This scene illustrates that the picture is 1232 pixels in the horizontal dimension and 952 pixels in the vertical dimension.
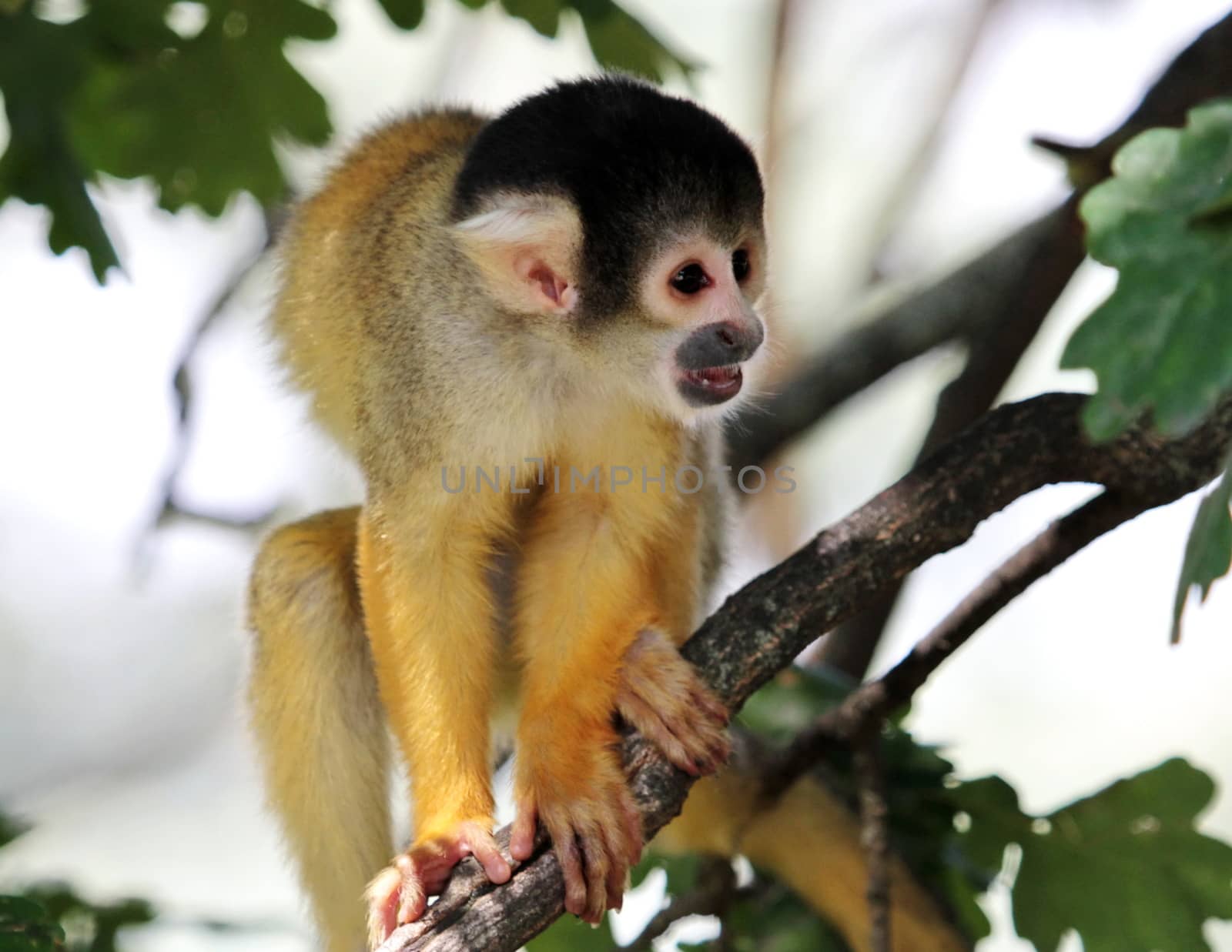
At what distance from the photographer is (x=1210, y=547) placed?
1710mm

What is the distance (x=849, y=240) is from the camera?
6.71 m

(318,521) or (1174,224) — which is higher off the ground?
(1174,224)

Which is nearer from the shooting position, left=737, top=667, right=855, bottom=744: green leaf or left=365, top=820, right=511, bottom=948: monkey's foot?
left=365, top=820, right=511, bottom=948: monkey's foot

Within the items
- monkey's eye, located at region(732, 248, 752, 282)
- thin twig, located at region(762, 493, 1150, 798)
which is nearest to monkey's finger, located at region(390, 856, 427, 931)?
thin twig, located at region(762, 493, 1150, 798)

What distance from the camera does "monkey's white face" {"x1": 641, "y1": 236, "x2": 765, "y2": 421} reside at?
2672 mm

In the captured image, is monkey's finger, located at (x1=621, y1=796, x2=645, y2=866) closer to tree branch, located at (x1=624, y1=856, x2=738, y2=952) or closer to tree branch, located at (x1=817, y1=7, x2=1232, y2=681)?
tree branch, located at (x1=624, y1=856, x2=738, y2=952)

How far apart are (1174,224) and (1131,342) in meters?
0.15

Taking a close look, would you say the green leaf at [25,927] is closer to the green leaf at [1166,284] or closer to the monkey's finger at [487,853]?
the monkey's finger at [487,853]

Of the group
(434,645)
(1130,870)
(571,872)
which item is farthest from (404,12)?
(1130,870)

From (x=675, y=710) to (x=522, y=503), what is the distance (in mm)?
690

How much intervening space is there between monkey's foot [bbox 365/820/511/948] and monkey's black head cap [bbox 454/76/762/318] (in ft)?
3.64

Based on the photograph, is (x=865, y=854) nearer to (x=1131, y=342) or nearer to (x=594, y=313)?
(x=594, y=313)

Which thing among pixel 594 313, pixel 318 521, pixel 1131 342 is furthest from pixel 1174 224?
pixel 318 521

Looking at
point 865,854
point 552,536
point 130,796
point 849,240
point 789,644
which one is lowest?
point 130,796
